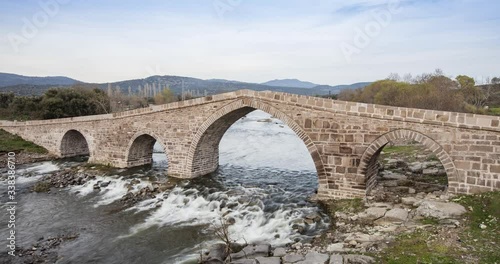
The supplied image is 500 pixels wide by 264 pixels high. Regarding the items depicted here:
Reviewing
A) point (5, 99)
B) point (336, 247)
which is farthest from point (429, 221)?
point (5, 99)

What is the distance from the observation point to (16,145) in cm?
2962

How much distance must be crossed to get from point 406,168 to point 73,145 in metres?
24.7

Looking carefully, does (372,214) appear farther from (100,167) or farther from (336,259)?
(100,167)

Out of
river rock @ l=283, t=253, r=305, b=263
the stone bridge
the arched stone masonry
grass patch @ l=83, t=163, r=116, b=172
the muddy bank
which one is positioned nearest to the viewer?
river rock @ l=283, t=253, r=305, b=263

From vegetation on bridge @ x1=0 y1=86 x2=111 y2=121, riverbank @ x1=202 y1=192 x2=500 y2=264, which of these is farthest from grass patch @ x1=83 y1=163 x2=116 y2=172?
vegetation on bridge @ x1=0 y1=86 x2=111 y2=121

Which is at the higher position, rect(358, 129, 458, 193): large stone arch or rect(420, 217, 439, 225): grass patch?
rect(358, 129, 458, 193): large stone arch

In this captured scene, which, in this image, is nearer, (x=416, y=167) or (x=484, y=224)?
(x=484, y=224)

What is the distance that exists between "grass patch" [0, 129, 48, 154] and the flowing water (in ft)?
21.7

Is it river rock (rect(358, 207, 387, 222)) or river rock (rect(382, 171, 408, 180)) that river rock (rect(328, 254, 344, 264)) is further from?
river rock (rect(382, 171, 408, 180))

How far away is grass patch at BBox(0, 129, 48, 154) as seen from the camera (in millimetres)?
28781

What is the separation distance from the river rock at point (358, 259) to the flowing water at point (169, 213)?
3.24 m

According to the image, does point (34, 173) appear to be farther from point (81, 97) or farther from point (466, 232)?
point (466, 232)

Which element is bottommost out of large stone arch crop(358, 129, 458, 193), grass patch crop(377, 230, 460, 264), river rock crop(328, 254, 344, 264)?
A: river rock crop(328, 254, 344, 264)

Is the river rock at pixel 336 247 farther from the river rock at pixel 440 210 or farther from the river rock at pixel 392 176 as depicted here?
the river rock at pixel 392 176
